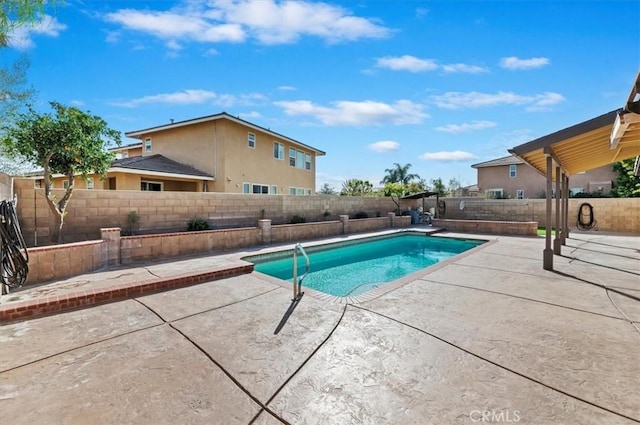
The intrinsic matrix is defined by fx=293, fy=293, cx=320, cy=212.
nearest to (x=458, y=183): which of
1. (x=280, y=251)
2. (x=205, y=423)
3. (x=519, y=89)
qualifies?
(x=519, y=89)

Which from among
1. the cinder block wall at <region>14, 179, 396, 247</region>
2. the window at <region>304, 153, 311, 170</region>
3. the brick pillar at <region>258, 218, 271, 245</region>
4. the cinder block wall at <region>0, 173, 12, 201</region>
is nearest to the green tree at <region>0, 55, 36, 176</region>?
the cinder block wall at <region>14, 179, 396, 247</region>

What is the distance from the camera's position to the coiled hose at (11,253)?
504 centimetres

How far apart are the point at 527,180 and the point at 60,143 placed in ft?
98.6

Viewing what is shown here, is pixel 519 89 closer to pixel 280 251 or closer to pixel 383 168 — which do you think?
pixel 280 251

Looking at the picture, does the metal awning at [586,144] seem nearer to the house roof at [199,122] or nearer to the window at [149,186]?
the house roof at [199,122]

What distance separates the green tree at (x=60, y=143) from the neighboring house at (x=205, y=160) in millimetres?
6736

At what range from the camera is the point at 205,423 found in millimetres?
2271

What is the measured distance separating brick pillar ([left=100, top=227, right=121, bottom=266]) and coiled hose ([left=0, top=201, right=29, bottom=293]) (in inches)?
74.6

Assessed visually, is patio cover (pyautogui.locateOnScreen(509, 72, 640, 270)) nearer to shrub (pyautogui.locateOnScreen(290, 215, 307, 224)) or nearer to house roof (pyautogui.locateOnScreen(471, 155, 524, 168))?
shrub (pyautogui.locateOnScreen(290, 215, 307, 224))

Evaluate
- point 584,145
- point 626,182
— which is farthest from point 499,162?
point 584,145

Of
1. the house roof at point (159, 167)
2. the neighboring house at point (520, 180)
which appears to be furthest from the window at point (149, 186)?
the neighboring house at point (520, 180)

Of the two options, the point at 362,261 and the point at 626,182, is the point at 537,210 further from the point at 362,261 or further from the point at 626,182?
the point at 362,261

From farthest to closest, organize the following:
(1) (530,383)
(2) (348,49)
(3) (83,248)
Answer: (2) (348,49)
(3) (83,248)
(1) (530,383)

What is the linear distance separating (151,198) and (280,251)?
4.47 m
